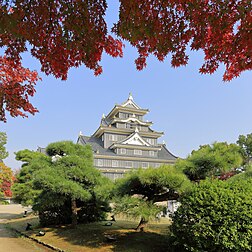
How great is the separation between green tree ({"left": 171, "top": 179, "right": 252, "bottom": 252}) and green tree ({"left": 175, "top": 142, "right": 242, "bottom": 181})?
1.55 metres

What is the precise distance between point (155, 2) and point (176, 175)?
4227mm

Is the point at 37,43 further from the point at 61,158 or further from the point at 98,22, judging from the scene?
the point at 61,158

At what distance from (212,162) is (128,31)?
5.05m

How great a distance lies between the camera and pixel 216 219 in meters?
4.64

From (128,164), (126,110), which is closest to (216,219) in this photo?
(128,164)

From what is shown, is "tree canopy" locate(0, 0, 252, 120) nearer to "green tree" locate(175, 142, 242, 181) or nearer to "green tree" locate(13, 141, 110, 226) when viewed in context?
"green tree" locate(175, 142, 242, 181)

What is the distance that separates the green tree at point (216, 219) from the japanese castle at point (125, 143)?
2340 cm

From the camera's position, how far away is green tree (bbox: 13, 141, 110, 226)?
8406mm

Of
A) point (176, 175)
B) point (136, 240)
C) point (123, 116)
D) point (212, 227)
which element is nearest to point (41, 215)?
point (136, 240)

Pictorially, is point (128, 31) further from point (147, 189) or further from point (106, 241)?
point (106, 241)

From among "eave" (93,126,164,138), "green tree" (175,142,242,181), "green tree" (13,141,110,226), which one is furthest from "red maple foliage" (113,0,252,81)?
"eave" (93,126,164,138)

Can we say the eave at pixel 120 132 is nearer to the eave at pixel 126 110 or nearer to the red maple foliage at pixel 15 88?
the eave at pixel 126 110

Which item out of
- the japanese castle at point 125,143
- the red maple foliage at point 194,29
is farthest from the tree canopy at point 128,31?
the japanese castle at point 125,143

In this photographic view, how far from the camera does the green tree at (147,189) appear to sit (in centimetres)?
602
